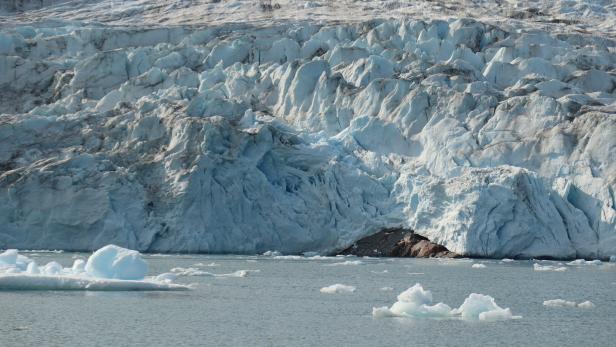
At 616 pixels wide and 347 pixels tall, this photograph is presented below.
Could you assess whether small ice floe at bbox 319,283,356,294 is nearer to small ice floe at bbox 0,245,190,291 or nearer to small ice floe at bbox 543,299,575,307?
small ice floe at bbox 0,245,190,291

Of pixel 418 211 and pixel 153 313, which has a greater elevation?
pixel 153 313

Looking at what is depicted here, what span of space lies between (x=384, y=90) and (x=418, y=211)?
6486 millimetres

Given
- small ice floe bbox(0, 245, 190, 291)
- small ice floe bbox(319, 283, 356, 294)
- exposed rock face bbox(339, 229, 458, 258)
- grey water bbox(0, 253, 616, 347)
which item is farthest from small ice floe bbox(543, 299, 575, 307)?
exposed rock face bbox(339, 229, 458, 258)

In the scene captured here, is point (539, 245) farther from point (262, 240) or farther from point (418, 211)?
point (262, 240)

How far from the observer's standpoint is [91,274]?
23.7 m

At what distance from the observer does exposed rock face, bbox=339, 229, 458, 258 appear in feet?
115

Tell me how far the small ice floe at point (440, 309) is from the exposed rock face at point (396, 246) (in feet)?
47.7

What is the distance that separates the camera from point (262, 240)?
34.6 metres

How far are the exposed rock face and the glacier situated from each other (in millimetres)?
616

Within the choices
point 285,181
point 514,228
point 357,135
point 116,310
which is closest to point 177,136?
point 285,181

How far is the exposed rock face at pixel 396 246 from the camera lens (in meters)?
35.2

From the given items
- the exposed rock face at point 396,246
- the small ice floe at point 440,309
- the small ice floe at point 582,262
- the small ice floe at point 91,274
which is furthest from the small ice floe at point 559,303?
the exposed rock face at point 396,246

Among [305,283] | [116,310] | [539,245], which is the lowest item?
[539,245]

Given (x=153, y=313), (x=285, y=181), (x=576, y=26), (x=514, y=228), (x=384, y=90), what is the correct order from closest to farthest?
(x=153, y=313) < (x=514, y=228) < (x=285, y=181) < (x=384, y=90) < (x=576, y=26)
